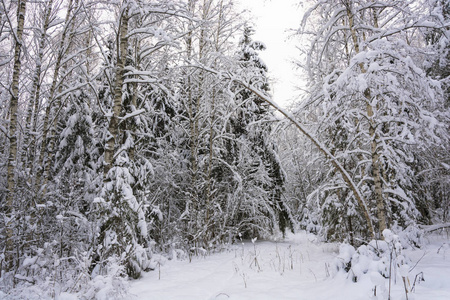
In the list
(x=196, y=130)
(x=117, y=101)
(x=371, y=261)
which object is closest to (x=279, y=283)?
(x=371, y=261)

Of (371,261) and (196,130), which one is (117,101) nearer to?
(196,130)

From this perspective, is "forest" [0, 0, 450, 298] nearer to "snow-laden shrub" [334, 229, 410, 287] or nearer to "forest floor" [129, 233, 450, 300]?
"snow-laden shrub" [334, 229, 410, 287]

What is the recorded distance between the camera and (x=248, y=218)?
33.2ft

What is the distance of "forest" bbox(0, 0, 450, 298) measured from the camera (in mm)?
4105

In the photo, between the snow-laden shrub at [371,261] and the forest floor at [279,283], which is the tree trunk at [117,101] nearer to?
the forest floor at [279,283]

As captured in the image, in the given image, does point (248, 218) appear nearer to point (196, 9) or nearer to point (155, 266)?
point (155, 266)

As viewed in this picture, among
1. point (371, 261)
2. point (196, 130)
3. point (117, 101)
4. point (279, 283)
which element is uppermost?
point (196, 130)

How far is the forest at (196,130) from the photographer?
411cm

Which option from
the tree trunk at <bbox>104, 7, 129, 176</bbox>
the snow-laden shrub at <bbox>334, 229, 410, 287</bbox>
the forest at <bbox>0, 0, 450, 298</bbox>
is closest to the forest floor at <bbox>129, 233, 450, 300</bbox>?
the snow-laden shrub at <bbox>334, 229, 410, 287</bbox>

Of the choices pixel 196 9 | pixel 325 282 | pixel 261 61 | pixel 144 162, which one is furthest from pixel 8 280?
pixel 261 61

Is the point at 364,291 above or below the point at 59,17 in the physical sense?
below

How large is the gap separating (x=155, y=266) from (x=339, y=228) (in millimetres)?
5089

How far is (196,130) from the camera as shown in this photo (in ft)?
30.3

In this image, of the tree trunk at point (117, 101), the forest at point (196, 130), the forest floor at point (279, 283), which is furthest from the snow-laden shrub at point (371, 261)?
the tree trunk at point (117, 101)
